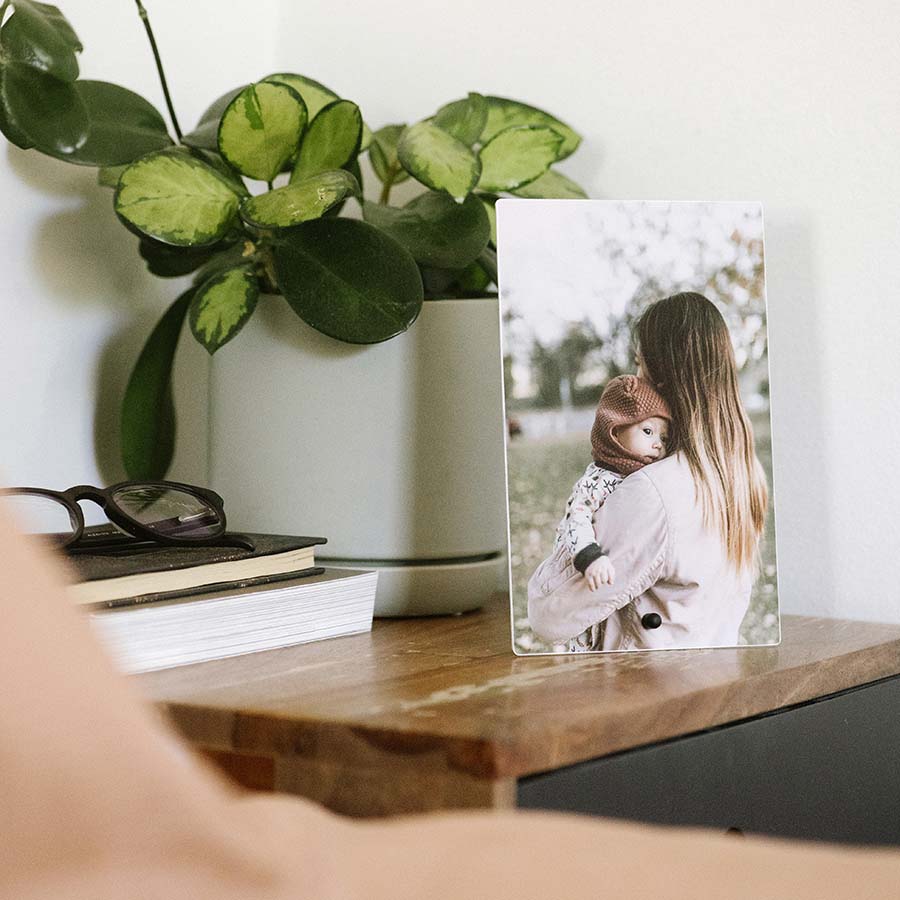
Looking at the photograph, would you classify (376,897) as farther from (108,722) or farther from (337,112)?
(337,112)

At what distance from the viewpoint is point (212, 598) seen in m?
0.69

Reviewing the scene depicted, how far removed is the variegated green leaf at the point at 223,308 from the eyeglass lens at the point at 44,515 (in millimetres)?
161

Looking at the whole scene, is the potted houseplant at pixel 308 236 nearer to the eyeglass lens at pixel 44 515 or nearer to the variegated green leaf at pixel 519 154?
the variegated green leaf at pixel 519 154

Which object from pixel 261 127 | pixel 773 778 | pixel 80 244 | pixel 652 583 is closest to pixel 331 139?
pixel 261 127

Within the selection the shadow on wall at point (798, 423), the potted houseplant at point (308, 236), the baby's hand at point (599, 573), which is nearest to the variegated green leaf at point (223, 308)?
the potted houseplant at point (308, 236)

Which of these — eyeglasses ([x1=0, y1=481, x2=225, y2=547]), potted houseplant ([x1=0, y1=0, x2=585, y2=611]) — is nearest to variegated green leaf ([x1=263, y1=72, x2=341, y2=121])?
potted houseplant ([x1=0, y1=0, x2=585, y2=611])

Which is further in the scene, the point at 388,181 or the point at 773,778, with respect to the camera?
the point at 388,181

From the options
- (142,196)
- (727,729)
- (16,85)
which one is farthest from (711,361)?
(16,85)

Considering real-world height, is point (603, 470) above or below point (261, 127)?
below

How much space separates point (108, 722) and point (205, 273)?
0.79 m

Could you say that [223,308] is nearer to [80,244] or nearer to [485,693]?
[80,244]

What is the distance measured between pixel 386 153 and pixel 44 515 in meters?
Result: 0.41

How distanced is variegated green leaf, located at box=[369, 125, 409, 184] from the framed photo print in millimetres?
242

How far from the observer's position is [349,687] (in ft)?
1.98
